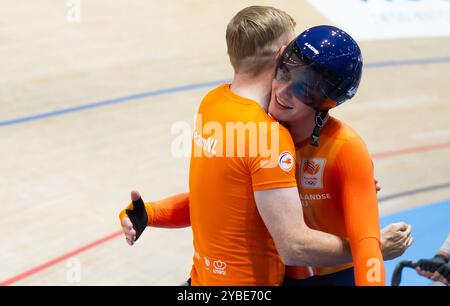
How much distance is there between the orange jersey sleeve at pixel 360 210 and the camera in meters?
2.00

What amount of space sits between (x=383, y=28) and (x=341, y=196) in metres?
6.42

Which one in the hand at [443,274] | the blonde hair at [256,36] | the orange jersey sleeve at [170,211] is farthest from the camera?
the hand at [443,274]

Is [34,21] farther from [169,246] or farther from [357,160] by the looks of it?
[357,160]

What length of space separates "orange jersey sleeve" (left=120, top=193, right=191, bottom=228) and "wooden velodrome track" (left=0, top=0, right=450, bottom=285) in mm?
1580

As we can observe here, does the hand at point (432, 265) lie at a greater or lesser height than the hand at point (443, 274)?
greater

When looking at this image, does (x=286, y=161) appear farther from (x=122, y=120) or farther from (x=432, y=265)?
(x=122, y=120)

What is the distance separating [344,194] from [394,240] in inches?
8.1

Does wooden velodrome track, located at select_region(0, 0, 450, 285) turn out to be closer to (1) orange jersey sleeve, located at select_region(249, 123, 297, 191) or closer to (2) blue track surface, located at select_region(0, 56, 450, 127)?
(2) blue track surface, located at select_region(0, 56, 450, 127)

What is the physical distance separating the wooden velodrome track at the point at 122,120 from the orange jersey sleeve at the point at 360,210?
2.18 metres

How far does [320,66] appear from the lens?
6.80 feet

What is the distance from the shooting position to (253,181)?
6.81ft

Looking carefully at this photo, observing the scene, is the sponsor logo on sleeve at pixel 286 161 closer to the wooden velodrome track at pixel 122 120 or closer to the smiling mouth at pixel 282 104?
the smiling mouth at pixel 282 104

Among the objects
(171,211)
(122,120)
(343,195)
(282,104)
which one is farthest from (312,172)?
(122,120)

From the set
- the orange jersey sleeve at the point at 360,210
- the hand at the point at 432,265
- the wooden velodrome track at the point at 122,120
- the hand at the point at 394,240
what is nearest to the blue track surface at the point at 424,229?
the wooden velodrome track at the point at 122,120
